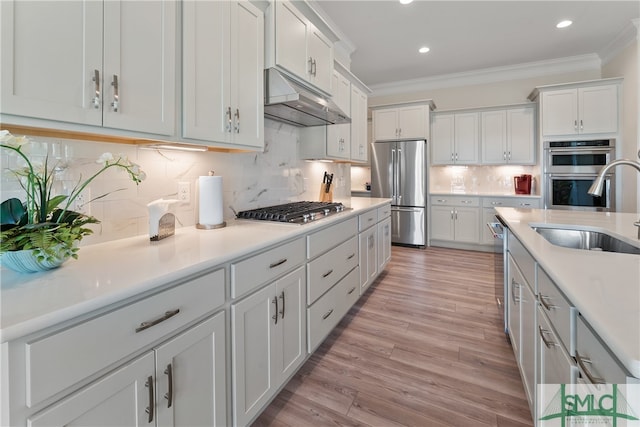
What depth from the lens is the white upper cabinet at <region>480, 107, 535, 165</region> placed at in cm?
473

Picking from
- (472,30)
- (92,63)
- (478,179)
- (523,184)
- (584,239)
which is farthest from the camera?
(478,179)

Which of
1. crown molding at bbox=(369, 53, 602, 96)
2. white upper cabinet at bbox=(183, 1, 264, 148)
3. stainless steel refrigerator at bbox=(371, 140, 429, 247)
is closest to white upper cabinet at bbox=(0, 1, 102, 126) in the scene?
white upper cabinet at bbox=(183, 1, 264, 148)

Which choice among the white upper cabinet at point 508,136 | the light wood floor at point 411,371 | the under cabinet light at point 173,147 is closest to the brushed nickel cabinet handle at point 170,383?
the light wood floor at point 411,371

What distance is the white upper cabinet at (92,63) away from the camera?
2.94 ft

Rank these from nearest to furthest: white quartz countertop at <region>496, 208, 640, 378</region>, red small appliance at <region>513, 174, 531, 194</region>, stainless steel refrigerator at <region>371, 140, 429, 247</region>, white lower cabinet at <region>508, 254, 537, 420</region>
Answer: white quartz countertop at <region>496, 208, 640, 378</region>, white lower cabinet at <region>508, 254, 537, 420</region>, red small appliance at <region>513, 174, 531, 194</region>, stainless steel refrigerator at <region>371, 140, 429, 247</region>

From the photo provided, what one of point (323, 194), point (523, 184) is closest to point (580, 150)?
point (523, 184)

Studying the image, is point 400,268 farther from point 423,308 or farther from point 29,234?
point 29,234

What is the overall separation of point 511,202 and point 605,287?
174 inches

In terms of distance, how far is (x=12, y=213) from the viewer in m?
0.92

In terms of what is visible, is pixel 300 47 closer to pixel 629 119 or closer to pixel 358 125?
pixel 358 125

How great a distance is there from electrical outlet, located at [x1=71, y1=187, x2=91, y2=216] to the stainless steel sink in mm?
2532

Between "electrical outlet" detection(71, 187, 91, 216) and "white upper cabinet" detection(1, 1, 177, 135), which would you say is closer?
"white upper cabinet" detection(1, 1, 177, 135)

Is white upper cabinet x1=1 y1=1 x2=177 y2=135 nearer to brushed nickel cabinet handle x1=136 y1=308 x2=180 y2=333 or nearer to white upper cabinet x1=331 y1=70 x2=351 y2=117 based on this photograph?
brushed nickel cabinet handle x1=136 y1=308 x2=180 y2=333

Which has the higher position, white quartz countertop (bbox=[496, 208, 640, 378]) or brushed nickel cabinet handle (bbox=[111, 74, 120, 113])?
brushed nickel cabinet handle (bbox=[111, 74, 120, 113])
